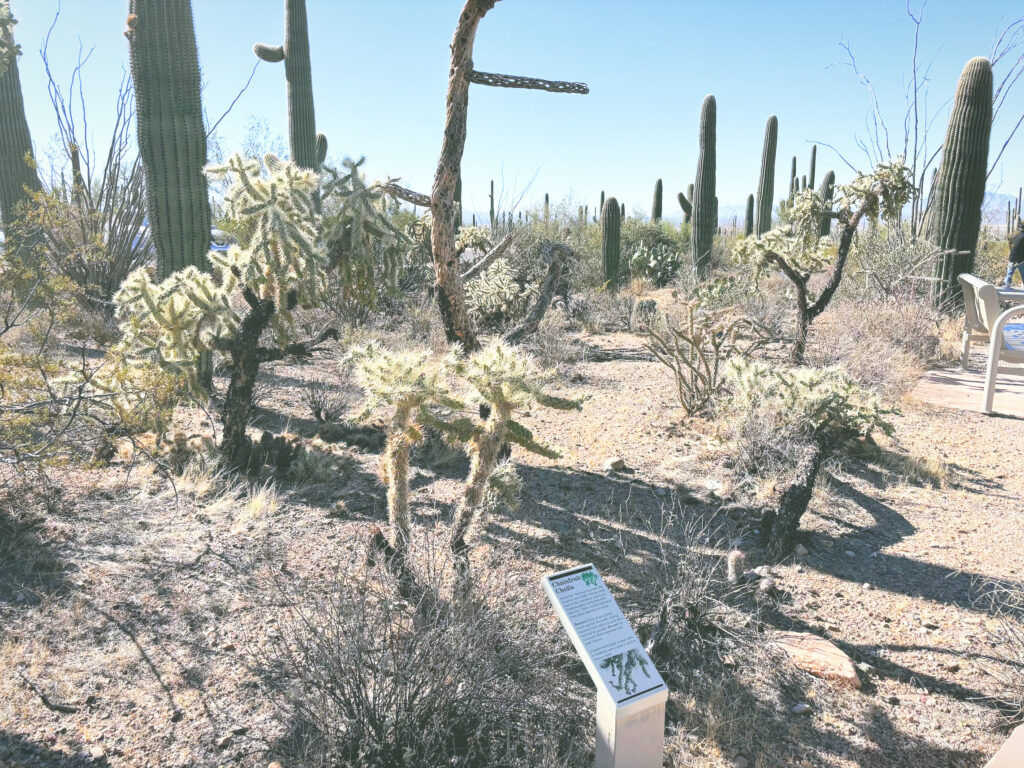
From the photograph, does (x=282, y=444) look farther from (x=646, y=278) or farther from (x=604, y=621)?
(x=646, y=278)

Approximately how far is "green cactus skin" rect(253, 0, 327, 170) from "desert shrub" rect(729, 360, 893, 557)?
11430 mm

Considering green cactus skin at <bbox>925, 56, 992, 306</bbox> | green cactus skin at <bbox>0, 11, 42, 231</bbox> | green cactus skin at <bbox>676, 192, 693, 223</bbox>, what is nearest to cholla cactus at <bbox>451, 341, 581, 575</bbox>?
green cactus skin at <bbox>925, 56, 992, 306</bbox>

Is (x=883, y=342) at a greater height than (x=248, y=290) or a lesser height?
lesser

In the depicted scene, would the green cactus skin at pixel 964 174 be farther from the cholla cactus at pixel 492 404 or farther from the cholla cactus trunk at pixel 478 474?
the cholla cactus trunk at pixel 478 474

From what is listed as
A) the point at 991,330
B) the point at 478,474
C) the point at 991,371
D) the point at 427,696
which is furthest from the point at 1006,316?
the point at 427,696

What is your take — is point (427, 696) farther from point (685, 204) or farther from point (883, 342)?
point (685, 204)

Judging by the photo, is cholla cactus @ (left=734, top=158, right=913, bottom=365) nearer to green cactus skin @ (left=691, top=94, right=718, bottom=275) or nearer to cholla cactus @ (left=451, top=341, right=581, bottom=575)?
cholla cactus @ (left=451, top=341, right=581, bottom=575)

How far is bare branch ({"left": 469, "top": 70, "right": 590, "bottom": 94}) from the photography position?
17.5 ft

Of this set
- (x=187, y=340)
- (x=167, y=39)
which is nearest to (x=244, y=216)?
(x=187, y=340)

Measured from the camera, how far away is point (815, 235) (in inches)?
334

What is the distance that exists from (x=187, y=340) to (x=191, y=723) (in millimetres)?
3106

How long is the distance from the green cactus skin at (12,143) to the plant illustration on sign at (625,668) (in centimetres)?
1265

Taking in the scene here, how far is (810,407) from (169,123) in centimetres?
702

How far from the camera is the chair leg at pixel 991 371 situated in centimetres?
653
